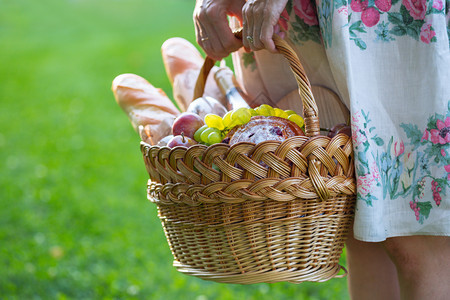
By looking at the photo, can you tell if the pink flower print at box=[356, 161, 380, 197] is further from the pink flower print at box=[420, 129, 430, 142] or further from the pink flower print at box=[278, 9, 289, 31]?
the pink flower print at box=[278, 9, 289, 31]

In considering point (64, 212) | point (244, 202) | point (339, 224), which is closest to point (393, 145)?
point (339, 224)

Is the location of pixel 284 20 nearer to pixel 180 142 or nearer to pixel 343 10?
pixel 343 10

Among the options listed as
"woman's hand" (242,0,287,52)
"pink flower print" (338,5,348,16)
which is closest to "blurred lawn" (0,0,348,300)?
"woman's hand" (242,0,287,52)

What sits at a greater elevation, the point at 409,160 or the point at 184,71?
the point at 184,71

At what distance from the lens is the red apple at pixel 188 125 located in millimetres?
1348

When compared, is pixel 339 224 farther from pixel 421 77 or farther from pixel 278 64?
pixel 278 64

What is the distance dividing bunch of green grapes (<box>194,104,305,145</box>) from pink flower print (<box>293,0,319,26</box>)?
8.4 inches

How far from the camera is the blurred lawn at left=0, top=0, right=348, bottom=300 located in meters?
2.45

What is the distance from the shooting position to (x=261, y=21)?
45.5 inches

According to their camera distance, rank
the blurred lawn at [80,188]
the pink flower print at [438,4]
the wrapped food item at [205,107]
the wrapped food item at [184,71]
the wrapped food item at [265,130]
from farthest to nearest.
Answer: the blurred lawn at [80,188], the wrapped food item at [184,71], the wrapped food item at [205,107], the wrapped food item at [265,130], the pink flower print at [438,4]

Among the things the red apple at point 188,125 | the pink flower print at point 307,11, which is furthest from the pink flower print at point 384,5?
the red apple at point 188,125

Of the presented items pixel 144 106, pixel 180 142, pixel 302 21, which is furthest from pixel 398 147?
pixel 144 106

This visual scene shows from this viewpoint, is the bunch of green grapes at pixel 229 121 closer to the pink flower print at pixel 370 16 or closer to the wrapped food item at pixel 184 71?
the pink flower print at pixel 370 16

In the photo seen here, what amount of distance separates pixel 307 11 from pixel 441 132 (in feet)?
1.30
